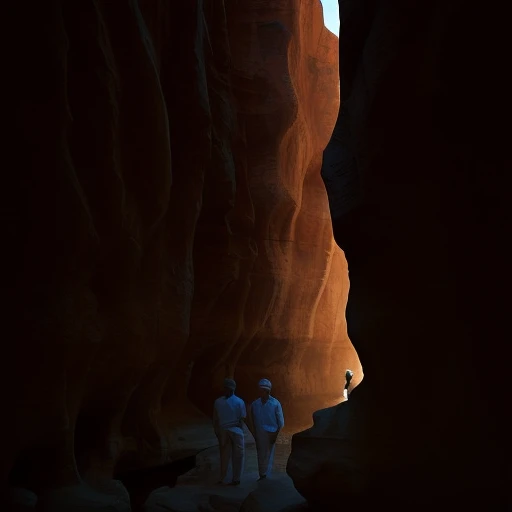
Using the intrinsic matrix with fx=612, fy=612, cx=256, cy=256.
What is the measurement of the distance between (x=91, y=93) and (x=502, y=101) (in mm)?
4109

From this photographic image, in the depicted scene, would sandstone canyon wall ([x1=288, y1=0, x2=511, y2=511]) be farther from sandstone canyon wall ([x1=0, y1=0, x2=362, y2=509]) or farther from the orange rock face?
the orange rock face

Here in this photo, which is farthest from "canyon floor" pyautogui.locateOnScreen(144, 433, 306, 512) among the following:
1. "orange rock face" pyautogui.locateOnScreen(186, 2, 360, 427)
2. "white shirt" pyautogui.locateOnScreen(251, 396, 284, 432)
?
"orange rock face" pyautogui.locateOnScreen(186, 2, 360, 427)

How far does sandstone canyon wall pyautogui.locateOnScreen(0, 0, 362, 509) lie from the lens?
17.2 feet

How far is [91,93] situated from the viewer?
6219mm

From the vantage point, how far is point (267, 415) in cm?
724

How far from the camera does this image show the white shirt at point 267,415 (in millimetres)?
7227

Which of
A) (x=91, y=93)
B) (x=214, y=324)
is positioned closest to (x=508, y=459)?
(x=91, y=93)

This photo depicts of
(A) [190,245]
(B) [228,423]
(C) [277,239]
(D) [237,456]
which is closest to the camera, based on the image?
(D) [237,456]

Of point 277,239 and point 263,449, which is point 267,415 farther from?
point 277,239

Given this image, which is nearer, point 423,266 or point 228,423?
point 423,266

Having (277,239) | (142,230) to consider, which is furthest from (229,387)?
(277,239)

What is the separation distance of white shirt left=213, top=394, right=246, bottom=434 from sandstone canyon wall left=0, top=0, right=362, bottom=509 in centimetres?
113

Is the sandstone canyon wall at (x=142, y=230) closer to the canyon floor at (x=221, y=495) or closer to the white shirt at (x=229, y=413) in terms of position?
the canyon floor at (x=221, y=495)

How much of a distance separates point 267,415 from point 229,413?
49 centimetres
